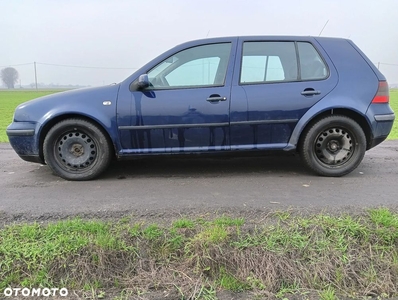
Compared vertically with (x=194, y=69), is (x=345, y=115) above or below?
below

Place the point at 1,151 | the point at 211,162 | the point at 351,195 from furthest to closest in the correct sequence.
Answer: the point at 1,151 → the point at 211,162 → the point at 351,195

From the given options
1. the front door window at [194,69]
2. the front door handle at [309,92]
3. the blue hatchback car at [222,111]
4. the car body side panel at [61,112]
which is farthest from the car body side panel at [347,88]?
the car body side panel at [61,112]

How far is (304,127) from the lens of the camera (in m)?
3.83

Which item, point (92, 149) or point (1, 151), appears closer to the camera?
point (92, 149)

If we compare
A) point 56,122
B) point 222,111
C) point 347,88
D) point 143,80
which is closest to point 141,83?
point 143,80

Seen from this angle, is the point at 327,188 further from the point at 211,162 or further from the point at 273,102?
the point at 211,162

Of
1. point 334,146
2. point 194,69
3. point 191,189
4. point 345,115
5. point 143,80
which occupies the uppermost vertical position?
point 194,69

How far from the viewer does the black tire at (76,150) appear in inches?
148

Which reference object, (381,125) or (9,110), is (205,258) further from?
(9,110)

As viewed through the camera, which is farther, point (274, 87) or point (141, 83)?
point (274, 87)

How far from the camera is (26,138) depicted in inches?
148

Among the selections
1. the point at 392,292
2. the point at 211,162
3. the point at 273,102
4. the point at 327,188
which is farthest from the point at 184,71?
the point at 392,292

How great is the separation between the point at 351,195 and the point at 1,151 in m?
5.76

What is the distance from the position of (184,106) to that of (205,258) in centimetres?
193
